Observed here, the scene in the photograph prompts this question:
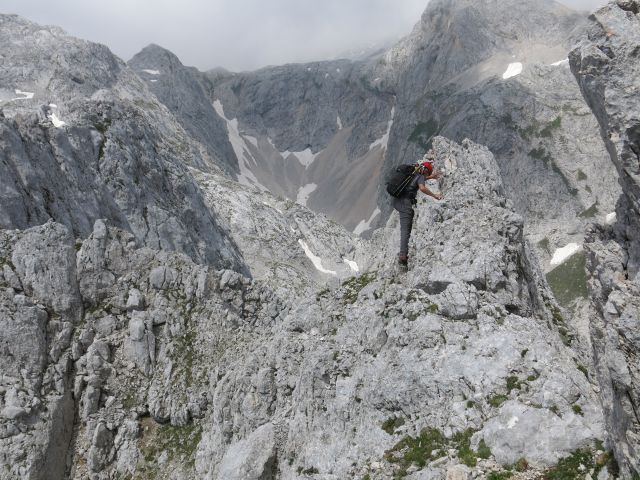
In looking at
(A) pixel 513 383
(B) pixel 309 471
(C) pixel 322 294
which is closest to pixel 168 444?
(C) pixel 322 294

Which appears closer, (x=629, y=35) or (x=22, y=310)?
(x=629, y=35)

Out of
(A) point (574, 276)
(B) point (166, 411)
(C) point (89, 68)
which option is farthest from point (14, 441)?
(C) point (89, 68)

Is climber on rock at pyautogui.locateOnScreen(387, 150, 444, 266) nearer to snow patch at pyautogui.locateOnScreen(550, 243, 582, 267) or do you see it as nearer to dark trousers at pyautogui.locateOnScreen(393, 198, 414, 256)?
dark trousers at pyautogui.locateOnScreen(393, 198, 414, 256)

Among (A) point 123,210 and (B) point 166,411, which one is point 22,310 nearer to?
(B) point 166,411

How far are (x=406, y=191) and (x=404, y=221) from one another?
1224mm

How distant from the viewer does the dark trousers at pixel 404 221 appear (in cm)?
2239

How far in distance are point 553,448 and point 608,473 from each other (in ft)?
5.20

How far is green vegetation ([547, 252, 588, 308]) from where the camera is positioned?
129 m

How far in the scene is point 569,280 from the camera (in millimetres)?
135875

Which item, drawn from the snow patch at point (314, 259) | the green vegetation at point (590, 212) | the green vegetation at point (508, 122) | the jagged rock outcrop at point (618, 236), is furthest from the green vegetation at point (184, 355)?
the green vegetation at point (508, 122)

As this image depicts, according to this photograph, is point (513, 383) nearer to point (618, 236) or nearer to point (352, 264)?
point (618, 236)

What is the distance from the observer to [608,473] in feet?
40.5

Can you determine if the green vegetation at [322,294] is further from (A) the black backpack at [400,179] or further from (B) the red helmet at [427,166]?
(B) the red helmet at [427,166]

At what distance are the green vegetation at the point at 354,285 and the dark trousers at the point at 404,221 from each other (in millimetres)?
2482
